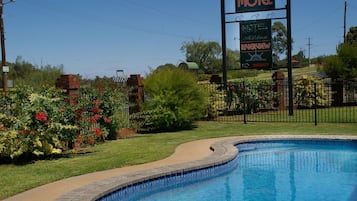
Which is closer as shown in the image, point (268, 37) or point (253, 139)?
point (253, 139)

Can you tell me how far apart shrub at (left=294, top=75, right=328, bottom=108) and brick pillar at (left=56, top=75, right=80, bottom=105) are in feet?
39.5

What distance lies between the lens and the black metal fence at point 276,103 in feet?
55.6

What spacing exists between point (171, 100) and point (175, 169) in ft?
19.4

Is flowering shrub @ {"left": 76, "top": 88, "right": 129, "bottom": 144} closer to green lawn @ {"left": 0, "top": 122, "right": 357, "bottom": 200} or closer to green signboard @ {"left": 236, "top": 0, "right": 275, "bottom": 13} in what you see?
green lawn @ {"left": 0, "top": 122, "right": 357, "bottom": 200}

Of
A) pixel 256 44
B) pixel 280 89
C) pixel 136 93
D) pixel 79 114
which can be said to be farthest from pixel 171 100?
pixel 280 89

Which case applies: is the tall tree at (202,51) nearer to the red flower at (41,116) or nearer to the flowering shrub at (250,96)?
the flowering shrub at (250,96)

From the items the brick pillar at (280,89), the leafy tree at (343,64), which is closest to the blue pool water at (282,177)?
the brick pillar at (280,89)

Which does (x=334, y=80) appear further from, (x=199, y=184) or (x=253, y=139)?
(x=199, y=184)

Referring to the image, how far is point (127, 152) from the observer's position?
32.5 feet

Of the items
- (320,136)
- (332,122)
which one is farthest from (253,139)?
(332,122)

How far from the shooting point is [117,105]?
11.9 metres

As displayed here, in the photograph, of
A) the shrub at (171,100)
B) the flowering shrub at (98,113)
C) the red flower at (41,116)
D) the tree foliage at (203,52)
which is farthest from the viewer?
the tree foliage at (203,52)

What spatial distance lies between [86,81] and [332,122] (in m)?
8.61

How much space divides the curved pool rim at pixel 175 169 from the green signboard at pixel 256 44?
768 cm
